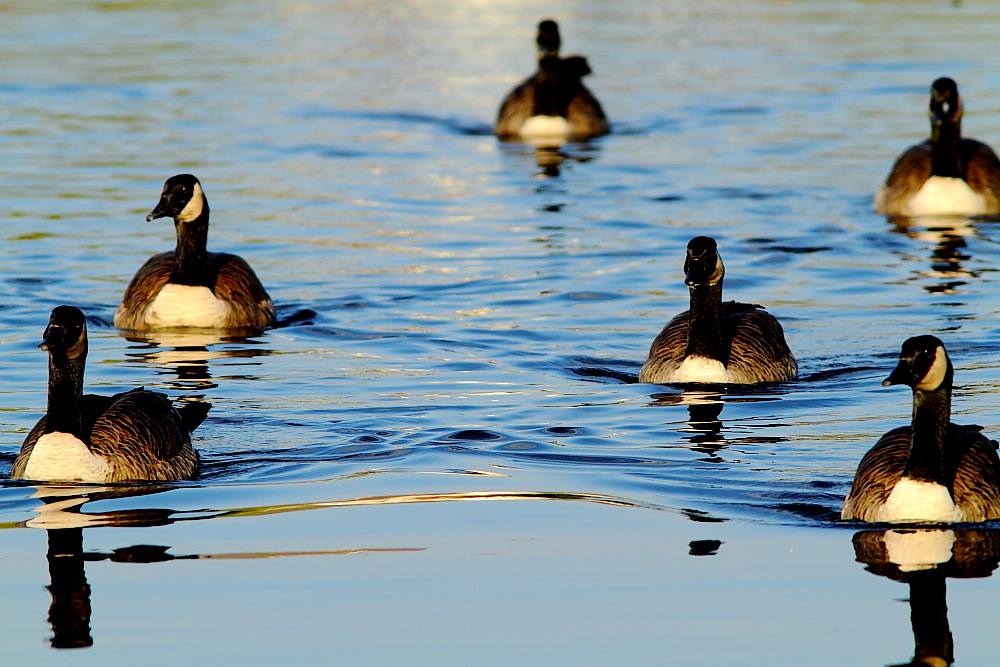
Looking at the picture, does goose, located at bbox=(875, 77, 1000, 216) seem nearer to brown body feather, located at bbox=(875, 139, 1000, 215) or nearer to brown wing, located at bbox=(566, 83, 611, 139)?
brown body feather, located at bbox=(875, 139, 1000, 215)

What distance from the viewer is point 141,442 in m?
11.2

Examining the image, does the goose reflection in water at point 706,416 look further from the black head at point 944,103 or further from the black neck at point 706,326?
the black head at point 944,103

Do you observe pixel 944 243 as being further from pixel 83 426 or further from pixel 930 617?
pixel 930 617

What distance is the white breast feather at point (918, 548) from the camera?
9292mm

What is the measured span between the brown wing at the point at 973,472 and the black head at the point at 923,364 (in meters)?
0.57

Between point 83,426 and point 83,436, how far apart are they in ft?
0.42

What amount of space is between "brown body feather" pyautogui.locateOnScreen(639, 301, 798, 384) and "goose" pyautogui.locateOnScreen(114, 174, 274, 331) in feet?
13.9

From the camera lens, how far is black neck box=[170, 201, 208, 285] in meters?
16.8

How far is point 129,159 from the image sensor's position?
26.3 metres

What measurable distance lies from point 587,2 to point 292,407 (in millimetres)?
35260

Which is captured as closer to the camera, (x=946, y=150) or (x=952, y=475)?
(x=952, y=475)

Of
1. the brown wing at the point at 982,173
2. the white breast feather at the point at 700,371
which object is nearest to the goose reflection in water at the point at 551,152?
the brown wing at the point at 982,173

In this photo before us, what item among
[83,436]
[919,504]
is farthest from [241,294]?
[919,504]

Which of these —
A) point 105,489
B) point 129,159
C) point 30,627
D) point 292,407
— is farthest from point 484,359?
point 129,159
